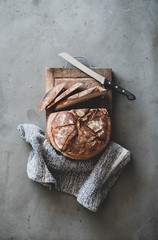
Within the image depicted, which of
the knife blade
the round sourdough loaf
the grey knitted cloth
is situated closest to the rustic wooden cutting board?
the knife blade

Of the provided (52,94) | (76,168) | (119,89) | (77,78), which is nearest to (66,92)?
(52,94)

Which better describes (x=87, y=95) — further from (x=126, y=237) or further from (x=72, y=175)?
(x=126, y=237)

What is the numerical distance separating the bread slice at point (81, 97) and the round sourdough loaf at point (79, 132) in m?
0.07

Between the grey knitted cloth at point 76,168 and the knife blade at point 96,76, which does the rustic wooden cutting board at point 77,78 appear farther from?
the grey knitted cloth at point 76,168

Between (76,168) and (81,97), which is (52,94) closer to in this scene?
(81,97)

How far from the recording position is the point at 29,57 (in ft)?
6.57

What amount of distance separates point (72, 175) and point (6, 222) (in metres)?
0.70

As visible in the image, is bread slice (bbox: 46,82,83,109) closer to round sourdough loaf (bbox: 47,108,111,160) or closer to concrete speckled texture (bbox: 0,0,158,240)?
round sourdough loaf (bbox: 47,108,111,160)

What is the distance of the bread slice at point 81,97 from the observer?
66.8 inches

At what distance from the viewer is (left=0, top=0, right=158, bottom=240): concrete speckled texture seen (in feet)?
6.40

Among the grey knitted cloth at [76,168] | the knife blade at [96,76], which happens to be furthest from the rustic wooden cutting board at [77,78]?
the grey knitted cloth at [76,168]

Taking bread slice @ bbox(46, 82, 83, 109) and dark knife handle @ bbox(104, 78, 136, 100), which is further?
dark knife handle @ bbox(104, 78, 136, 100)

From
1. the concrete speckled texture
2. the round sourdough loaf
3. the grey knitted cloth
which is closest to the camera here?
the round sourdough loaf

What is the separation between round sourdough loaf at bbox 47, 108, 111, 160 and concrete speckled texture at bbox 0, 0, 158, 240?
0.32 meters
